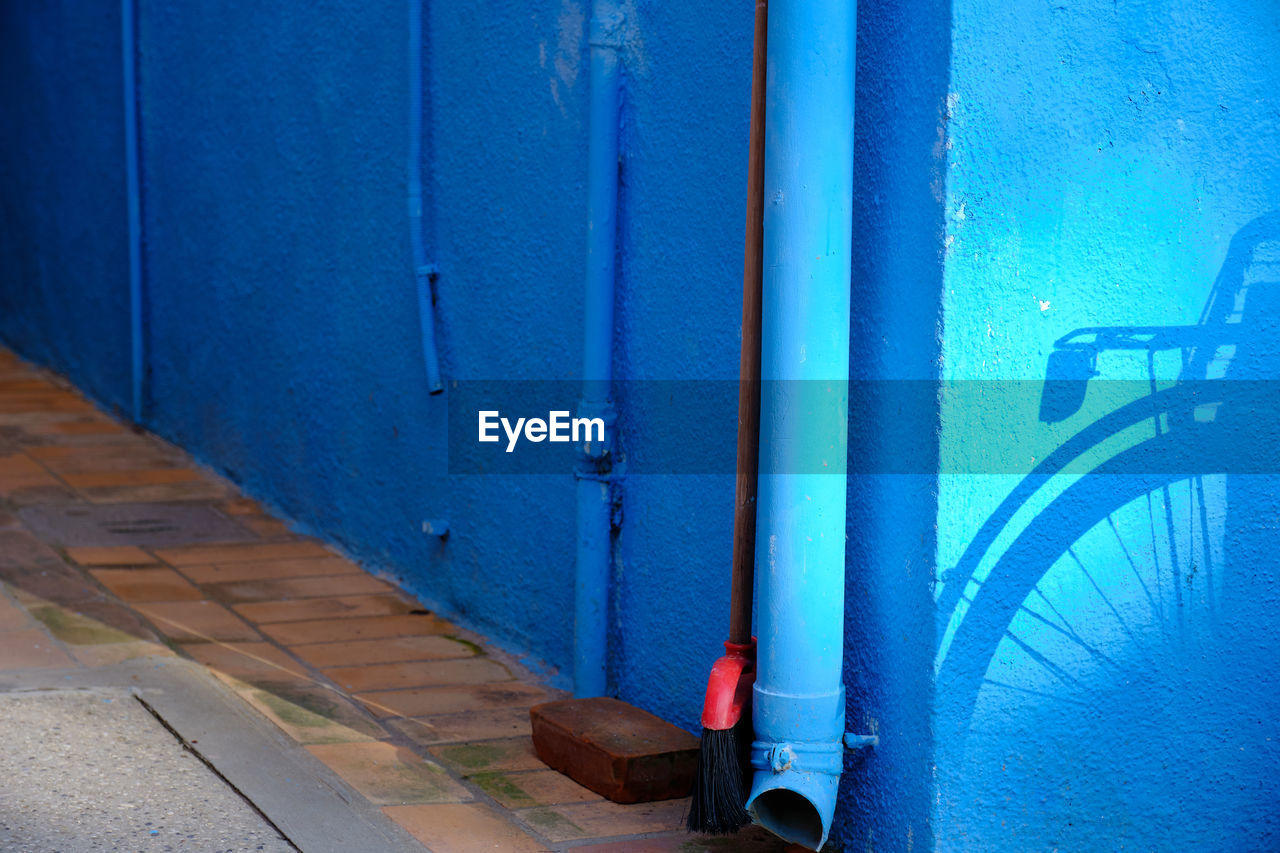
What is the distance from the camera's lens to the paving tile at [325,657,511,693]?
165 inches

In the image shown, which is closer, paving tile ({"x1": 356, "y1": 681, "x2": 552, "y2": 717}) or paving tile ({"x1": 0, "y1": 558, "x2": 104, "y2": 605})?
paving tile ({"x1": 356, "y1": 681, "x2": 552, "y2": 717})

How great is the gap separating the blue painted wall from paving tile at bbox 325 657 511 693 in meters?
0.16

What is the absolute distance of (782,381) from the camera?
2.86m

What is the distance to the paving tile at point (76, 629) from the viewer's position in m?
4.34

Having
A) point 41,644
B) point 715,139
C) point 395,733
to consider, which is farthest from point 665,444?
point 41,644

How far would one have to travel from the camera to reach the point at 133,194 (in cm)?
734

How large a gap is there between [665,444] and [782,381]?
0.91 metres

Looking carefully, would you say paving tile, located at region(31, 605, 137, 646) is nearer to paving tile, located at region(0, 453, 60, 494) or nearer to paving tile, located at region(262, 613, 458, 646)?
paving tile, located at region(262, 613, 458, 646)

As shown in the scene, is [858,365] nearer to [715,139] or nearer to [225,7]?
[715,139]

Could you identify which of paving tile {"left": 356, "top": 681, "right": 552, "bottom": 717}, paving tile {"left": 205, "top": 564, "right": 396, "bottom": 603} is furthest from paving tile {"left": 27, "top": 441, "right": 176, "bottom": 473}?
paving tile {"left": 356, "top": 681, "right": 552, "bottom": 717}

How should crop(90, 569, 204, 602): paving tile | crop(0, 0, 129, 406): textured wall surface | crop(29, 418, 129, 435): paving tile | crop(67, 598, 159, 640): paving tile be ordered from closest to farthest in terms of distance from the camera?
crop(67, 598, 159, 640): paving tile, crop(90, 569, 204, 602): paving tile, crop(29, 418, 129, 435): paving tile, crop(0, 0, 129, 406): textured wall surface

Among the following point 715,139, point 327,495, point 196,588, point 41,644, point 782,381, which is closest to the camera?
point 782,381

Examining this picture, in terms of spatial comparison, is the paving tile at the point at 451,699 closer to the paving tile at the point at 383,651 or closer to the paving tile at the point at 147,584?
the paving tile at the point at 383,651

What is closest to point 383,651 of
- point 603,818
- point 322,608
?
point 322,608
